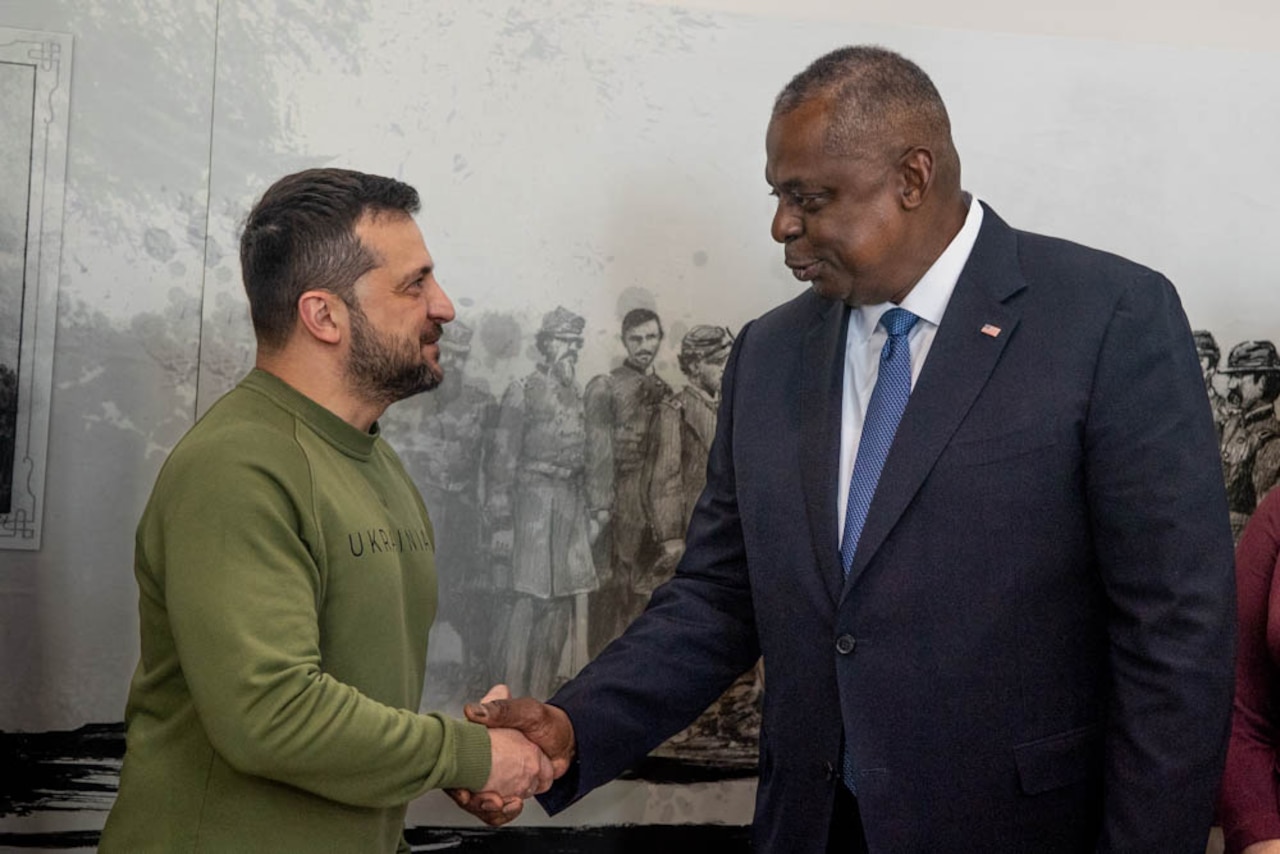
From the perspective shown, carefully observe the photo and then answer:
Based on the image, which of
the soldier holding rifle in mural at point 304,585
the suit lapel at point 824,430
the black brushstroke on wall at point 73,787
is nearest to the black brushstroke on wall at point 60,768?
the black brushstroke on wall at point 73,787

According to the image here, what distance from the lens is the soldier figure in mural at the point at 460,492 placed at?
138 inches

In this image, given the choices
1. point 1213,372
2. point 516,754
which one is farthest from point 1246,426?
point 516,754

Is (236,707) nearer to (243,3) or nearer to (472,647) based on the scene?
(472,647)

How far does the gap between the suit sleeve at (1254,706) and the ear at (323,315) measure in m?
2.00

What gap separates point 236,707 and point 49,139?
5.91 feet

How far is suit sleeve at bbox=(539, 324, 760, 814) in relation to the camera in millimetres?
2986

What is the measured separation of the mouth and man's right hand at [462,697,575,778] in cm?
108

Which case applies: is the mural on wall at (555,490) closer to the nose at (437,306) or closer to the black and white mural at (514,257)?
the black and white mural at (514,257)

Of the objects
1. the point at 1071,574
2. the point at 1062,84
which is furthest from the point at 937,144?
the point at 1062,84

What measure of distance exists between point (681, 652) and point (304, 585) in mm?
1057

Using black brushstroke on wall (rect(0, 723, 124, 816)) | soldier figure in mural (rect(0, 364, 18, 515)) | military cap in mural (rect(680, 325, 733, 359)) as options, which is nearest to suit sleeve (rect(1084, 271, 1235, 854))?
military cap in mural (rect(680, 325, 733, 359))

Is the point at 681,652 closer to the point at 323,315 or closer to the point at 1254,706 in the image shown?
the point at 323,315

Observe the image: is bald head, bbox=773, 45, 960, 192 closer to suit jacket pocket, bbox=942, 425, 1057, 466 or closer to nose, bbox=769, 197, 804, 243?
nose, bbox=769, 197, 804, 243

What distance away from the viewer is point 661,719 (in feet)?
10.0
